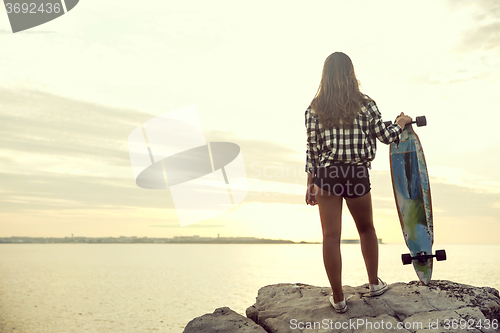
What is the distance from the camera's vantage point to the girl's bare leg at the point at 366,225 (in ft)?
13.3

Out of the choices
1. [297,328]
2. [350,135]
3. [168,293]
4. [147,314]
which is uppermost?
[350,135]

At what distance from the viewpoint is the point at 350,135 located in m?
3.90

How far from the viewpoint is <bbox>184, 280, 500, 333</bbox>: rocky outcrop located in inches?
161

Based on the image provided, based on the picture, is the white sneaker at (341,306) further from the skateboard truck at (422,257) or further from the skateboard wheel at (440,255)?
the skateboard wheel at (440,255)

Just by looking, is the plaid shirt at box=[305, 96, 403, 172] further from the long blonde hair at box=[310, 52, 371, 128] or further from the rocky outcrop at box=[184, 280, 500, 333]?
the rocky outcrop at box=[184, 280, 500, 333]

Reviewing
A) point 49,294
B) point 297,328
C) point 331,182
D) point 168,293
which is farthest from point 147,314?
point 331,182

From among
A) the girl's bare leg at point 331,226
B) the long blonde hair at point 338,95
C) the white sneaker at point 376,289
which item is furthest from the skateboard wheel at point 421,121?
the white sneaker at point 376,289

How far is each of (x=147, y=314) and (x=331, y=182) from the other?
20.2 meters

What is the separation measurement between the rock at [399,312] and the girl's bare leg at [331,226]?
0.64m

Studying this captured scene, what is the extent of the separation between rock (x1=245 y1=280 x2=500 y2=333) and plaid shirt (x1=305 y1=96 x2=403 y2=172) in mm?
1825

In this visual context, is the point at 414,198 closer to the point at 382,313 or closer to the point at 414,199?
the point at 414,199

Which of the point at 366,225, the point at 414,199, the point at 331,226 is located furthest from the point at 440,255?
the point at 331,226

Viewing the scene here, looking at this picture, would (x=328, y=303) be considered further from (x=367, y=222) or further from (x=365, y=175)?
(x=365, y=175)

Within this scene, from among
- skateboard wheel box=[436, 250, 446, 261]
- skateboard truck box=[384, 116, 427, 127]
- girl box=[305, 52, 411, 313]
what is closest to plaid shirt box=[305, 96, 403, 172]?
girl box=[305, 52, 411, 313]
